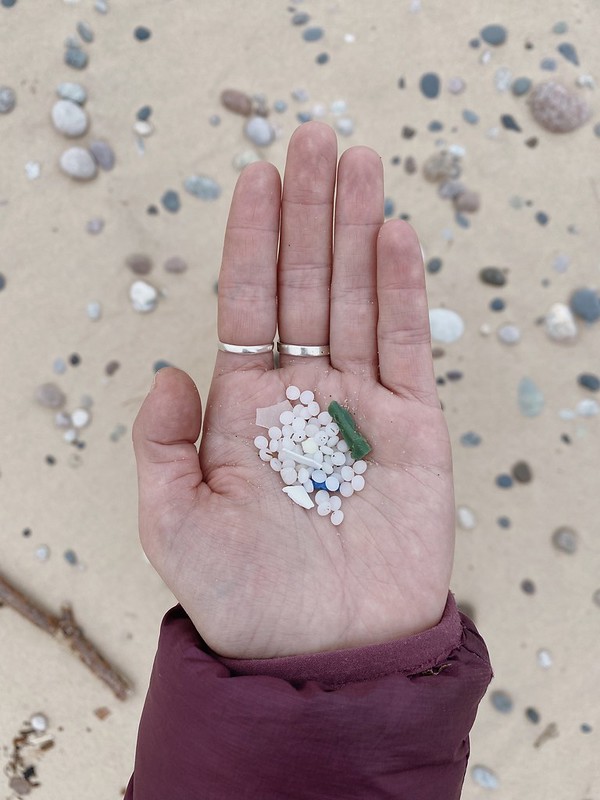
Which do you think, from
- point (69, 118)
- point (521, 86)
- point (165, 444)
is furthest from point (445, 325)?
point (69, 118)

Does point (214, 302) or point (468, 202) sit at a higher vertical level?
point (468, 202)

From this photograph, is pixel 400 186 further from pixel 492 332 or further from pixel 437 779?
pixel 437 779

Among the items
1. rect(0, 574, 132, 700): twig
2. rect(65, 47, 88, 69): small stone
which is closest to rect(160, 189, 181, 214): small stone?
rect(65, 47, 88, 69): small stone

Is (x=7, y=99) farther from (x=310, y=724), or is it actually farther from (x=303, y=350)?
(x=310, y=724)

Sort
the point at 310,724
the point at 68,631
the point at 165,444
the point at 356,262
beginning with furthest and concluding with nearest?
the point at 68,631, the point at 356,262, the point at 165,444, the point at 310,724

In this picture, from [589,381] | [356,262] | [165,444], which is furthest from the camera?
[589,381]

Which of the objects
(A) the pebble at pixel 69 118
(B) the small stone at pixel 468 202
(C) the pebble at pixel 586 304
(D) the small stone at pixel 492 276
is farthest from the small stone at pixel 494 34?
(A) the pebble at pixel 69 118
